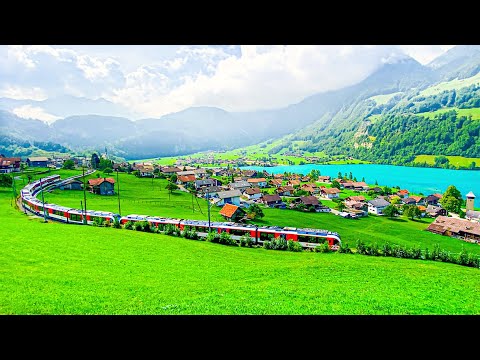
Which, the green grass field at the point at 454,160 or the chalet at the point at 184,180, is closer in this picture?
the chalet at the point at 184,180

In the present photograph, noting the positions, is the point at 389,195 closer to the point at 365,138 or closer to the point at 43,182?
the point at 43,182

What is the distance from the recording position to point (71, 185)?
21.1m

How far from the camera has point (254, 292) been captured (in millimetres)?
4883

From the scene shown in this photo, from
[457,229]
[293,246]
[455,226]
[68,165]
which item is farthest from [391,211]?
[68,165]

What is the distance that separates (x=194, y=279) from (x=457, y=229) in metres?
17.7

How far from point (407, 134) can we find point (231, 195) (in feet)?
207

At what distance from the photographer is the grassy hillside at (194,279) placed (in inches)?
151

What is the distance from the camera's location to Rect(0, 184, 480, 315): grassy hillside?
3824 millimetres

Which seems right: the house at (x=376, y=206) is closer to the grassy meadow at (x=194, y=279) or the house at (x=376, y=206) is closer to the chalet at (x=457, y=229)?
the chalet at (x=457, y=229)

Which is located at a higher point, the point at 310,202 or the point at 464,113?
the point at 464,113

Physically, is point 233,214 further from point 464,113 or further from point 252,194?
point 464,113

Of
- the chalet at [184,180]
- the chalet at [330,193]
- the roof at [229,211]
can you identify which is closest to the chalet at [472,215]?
the chalet at [330,193]

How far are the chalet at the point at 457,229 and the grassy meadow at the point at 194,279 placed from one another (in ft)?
28.5
